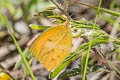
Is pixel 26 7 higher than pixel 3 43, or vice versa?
pixel 26 7

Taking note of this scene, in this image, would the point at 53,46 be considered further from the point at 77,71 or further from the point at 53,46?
the point at 77,71

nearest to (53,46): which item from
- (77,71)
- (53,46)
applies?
(53,46)

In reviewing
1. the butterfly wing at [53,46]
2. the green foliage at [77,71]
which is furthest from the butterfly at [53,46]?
the green foliage at [77,71]

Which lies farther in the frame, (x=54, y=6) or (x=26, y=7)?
(x=26, y=7)

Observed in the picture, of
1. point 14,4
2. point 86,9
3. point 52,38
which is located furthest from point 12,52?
point 52,38

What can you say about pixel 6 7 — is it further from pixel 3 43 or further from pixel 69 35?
pixel 69 35

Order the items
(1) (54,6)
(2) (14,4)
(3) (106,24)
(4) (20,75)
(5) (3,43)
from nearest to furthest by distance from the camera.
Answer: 1. (1) (54,6)
2. (4) (20,75)
3. (3) (106,24)
4. (5) (3,43)
5. (2) (14,4)

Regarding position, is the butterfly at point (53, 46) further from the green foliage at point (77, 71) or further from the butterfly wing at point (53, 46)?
the green foliage at point (77, 71)

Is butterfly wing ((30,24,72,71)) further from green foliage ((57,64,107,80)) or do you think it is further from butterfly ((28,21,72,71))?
green foliage ((57,64,107,80))
